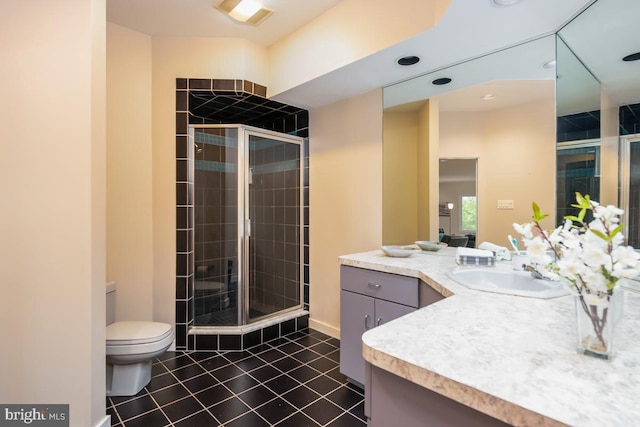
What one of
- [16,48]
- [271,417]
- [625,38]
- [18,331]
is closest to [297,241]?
[271,417]

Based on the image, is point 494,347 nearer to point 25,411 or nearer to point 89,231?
point 89,231

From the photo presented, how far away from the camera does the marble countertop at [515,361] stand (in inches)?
22.1

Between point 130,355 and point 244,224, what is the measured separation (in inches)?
52.6

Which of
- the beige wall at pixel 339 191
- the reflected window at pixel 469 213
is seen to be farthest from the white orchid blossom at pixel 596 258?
the beige wall at pixel 339 191

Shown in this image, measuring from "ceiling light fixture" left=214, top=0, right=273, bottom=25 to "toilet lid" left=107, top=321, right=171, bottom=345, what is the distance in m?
2.30

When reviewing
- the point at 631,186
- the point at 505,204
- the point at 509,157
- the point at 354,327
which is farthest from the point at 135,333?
the point at 631,186

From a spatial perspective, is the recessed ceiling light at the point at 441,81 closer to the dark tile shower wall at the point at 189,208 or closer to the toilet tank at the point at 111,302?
the dark tile shower wall at the point at 189,208

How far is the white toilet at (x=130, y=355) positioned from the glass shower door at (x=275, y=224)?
107cm

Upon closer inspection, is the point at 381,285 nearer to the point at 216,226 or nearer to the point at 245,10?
the point at 216,226

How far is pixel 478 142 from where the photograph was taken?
2.02 meters

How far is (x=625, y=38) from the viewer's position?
1294 mm

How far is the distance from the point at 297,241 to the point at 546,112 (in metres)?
2.31

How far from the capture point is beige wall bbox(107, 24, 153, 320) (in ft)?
7.74

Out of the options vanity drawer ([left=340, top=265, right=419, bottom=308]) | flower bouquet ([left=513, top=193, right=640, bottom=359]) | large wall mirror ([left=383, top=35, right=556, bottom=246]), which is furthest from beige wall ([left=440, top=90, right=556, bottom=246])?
flower bouquet ([left=513, top=193, right=640, bottom=359])
